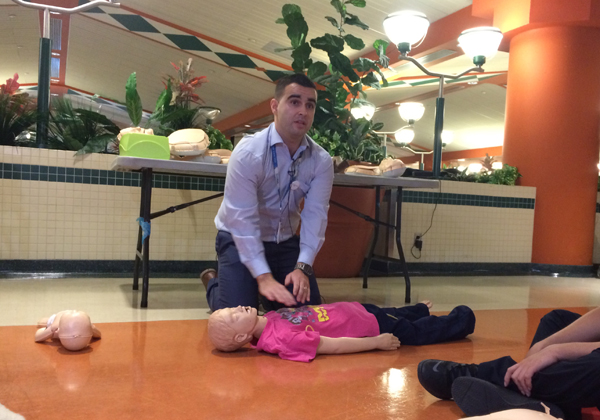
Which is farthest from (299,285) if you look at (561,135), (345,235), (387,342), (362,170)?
(561,135)

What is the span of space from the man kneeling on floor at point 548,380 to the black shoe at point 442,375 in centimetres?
4

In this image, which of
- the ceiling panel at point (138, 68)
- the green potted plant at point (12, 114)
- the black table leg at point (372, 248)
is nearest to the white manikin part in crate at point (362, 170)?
the black table leg at point (372, 248)

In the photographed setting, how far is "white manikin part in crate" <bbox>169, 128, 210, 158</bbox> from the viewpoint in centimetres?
293

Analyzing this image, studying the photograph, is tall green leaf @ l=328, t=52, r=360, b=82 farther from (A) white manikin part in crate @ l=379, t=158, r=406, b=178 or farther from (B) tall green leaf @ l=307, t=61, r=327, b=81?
(A) white manikin part in crate @ l=379, t=158, r=406, b=178

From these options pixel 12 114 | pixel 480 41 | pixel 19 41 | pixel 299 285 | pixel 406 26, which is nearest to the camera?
pixel 299 285

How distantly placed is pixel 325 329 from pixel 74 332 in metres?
0.96

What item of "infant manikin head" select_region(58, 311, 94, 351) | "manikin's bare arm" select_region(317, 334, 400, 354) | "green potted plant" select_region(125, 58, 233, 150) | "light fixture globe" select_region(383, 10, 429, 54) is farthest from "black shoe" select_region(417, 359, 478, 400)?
"light fixture globe" select_region(383, 10, 429, 54)

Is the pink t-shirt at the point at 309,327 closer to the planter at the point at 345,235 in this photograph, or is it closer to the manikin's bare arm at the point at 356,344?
the manikin's bare arm at the point at 356,344

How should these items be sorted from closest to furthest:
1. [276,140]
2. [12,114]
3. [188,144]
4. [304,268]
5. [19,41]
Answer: [304,268] → [276,140] → [188,144] → [12,114] → [19,41]

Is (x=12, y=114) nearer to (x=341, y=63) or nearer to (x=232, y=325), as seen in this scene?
(x=341, y=63)

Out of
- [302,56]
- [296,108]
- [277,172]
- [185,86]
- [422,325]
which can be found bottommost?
[422,325]

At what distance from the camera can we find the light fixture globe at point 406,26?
4.18 metres

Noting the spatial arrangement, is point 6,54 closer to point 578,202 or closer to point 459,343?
point 578,202

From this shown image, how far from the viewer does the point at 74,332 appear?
2.01m
